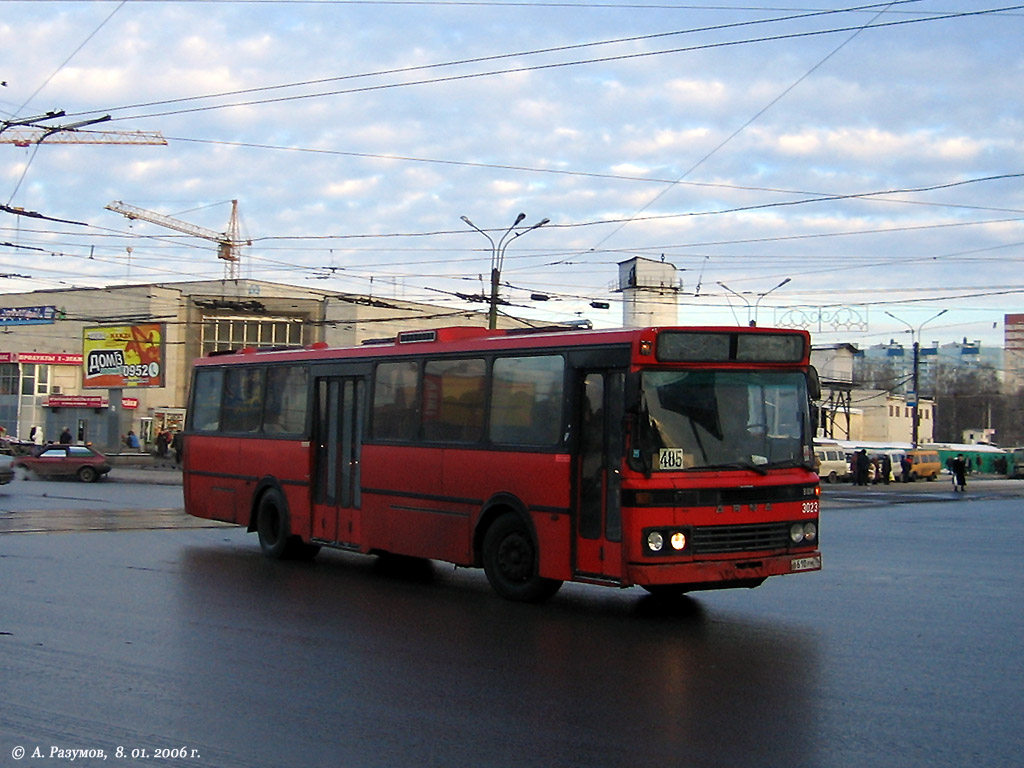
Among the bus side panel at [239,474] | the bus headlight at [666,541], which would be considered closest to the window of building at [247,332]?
the bus side panel at [239,474]

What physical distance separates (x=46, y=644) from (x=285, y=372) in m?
7.13

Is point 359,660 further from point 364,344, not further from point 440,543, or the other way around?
point 364,344

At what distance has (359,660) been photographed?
28.1 ft

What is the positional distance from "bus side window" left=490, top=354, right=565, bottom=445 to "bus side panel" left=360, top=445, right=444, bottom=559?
3.72 feet

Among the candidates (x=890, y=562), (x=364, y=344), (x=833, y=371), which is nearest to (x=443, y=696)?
(x=364, y=344)

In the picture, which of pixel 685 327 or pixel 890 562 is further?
pixel 890 562

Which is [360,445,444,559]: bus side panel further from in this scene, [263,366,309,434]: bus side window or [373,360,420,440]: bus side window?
[263,366,309,434]: bus side window

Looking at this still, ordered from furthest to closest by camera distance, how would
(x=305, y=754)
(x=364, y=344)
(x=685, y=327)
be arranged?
(x=364, y=344) < (x=685, y=327) < (x=305, y=754)

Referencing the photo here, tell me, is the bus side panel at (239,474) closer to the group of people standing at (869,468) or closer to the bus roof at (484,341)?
the bus roof at (484,341)

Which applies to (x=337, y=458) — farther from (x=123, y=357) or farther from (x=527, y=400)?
(x=123, y=357)

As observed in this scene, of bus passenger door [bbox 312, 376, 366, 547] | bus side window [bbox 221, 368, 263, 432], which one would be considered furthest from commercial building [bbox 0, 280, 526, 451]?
bus passenger door [bbox 312, 376, 366, 547]

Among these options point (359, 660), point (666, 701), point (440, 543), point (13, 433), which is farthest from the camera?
point (13, 433)

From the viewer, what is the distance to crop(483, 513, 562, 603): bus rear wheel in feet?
37.4

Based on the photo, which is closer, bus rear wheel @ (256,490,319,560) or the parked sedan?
bus rear wheel @ (256,490,319,560)
